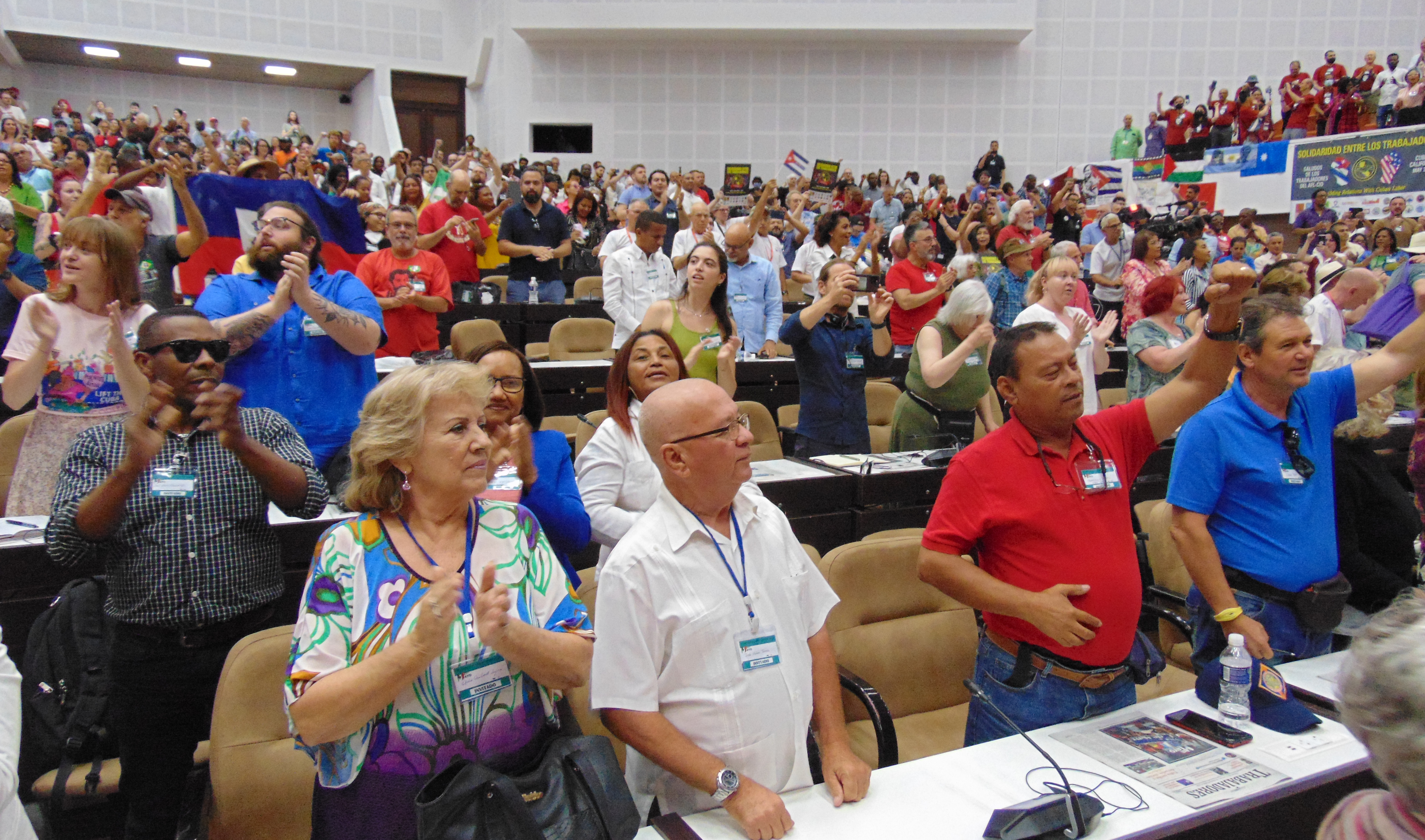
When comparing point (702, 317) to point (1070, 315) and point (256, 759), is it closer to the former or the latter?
point (1070, 315)

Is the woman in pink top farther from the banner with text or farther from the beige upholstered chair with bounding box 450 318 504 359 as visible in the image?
the banner with text

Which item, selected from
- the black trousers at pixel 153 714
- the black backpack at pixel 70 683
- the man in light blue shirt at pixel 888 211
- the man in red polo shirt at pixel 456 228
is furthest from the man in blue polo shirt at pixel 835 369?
the man in light blue shirt at pixel 888 211

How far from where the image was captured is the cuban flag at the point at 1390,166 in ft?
44.9

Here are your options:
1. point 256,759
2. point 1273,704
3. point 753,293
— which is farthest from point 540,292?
point 1273,704

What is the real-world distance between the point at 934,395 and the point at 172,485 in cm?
323

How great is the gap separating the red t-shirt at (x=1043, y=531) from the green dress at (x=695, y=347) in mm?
2279

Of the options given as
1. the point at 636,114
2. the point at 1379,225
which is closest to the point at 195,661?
the point at 1379,225

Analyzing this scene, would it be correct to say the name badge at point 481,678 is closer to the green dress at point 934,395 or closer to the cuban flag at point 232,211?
the green dress at point 934,395

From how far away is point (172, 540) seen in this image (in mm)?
2199

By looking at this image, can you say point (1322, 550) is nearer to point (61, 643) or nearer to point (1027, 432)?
point (1027, 432)

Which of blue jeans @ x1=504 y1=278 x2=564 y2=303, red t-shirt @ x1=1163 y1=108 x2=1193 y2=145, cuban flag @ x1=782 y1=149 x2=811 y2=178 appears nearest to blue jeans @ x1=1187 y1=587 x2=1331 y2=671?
blue jeans @ x1=504 y1=278 x2=564 y2=303

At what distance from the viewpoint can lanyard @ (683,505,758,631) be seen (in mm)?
1777

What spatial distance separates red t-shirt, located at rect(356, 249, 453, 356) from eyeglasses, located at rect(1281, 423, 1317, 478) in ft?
14.3

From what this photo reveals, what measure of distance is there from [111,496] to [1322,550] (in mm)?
3052
